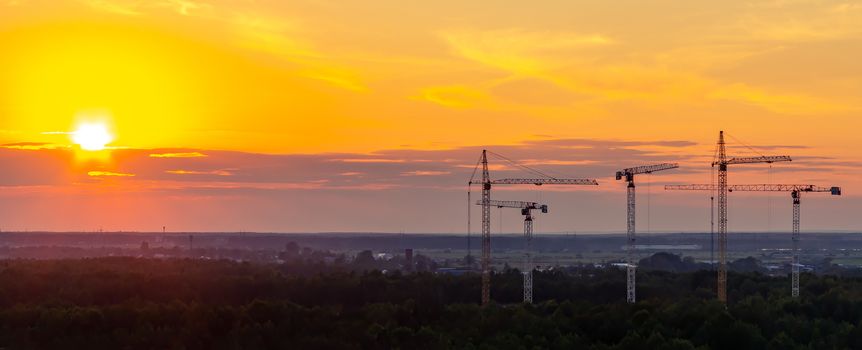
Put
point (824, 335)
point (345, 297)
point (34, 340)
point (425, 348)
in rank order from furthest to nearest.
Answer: point (345, 297), point (824, 335), point (34, 340), point (425, 348)

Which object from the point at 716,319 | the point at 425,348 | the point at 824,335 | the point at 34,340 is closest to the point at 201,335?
the point at 34,340

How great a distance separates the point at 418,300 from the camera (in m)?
184

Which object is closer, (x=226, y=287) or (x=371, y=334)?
(x=371, y=334)

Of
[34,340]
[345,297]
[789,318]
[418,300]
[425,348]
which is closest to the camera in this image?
[425,348]

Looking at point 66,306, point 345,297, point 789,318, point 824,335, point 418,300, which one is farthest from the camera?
point 345,297

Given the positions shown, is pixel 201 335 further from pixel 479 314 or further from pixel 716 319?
pixel 716 319

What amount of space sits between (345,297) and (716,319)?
7997cm

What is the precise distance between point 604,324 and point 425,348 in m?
27.7

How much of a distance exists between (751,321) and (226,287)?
8641cm

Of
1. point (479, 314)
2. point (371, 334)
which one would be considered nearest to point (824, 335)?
point (479, 314)

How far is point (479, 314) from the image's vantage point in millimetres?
144375

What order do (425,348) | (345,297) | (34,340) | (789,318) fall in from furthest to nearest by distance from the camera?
(345,297) < (789,318) < (34,340) < (425,348)

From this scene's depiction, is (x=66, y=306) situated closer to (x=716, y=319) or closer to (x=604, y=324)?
(x=604, y=324)

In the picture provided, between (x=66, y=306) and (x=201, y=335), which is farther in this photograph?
(x=66, y=306)
